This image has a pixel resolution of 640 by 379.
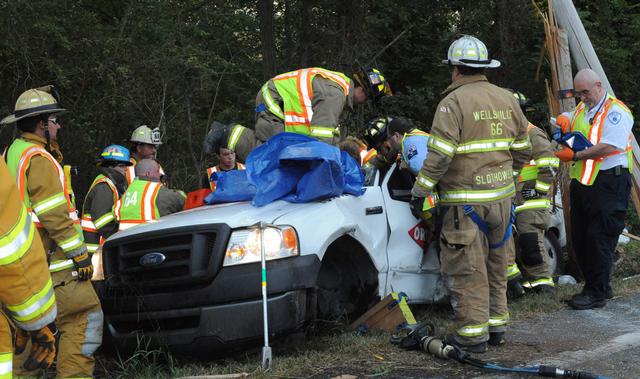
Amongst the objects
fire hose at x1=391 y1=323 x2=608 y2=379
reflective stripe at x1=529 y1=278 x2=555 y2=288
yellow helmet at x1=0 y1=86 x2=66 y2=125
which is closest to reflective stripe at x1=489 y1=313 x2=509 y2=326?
fire hose at x1=391 y1=323 x2=608 y2=379

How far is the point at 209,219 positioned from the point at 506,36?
9539mm

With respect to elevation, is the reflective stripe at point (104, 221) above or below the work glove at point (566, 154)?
below

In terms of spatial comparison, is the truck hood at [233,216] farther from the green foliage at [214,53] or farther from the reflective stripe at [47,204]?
the green foliage at [214,53]

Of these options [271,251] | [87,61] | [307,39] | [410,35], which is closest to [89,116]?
[87,61]

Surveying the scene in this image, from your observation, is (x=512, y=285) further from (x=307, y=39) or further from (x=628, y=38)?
(x=628, y=38)

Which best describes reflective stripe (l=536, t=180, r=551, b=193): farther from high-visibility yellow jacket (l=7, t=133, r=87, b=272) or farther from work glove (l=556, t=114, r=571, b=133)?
high-visibility yellow jacket (l=7, t=133, r=87, b=272)

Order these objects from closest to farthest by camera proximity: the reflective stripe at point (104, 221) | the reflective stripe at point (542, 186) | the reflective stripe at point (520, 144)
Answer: the reflective stripe at point (520, 144)
the reflective stripe at point (104, 221)
the reflective stripe at point (542, 186)

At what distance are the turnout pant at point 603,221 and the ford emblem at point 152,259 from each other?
12.4ft

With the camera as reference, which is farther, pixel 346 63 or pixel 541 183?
pixel 346 63

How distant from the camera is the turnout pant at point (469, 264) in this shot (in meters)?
5.55

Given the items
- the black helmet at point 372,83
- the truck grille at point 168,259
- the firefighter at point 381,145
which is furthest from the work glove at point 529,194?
the truck grille at point 168,259

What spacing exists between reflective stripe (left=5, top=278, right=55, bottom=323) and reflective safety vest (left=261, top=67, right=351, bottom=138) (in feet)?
13.0

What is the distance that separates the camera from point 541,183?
26.1 feet

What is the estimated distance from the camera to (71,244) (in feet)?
17.3
